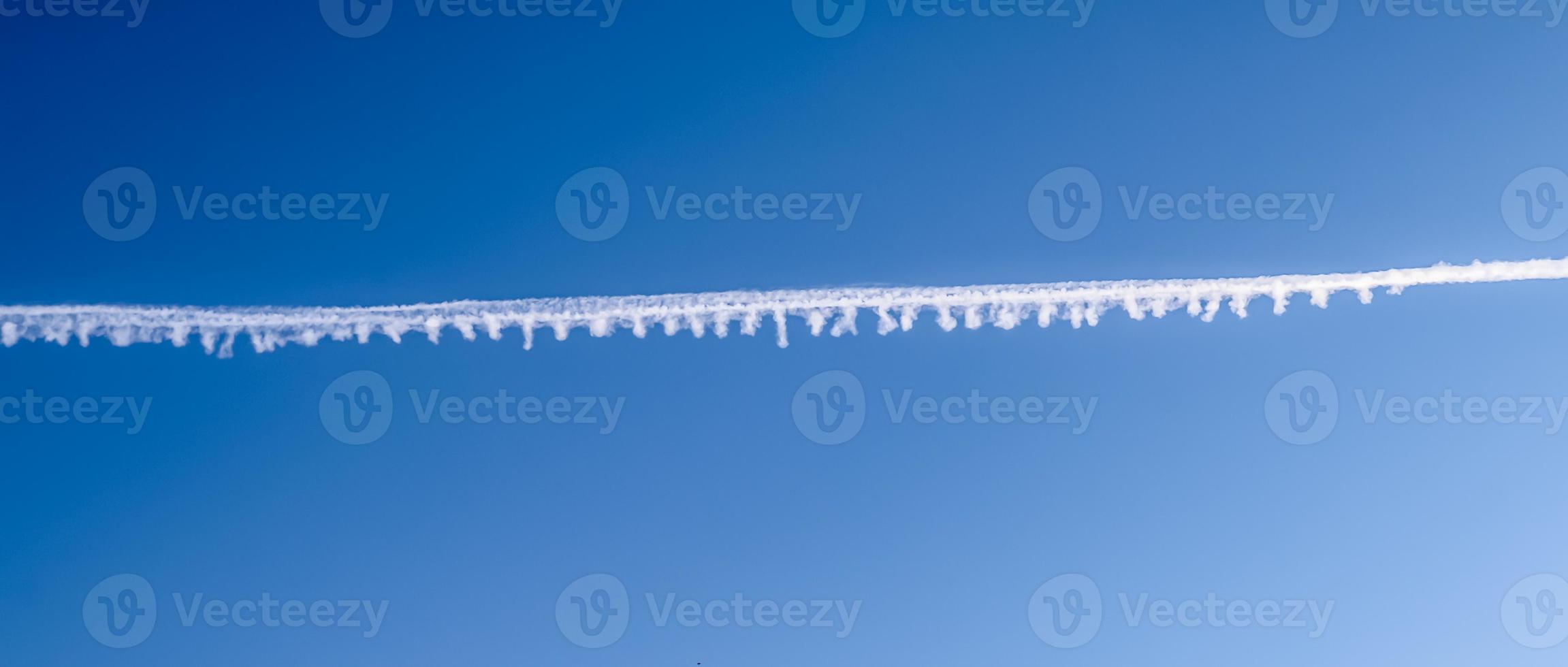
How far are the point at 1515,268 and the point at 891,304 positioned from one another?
45.4 ft

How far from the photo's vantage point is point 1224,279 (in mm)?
22359

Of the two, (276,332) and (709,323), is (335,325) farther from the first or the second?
(709,323)

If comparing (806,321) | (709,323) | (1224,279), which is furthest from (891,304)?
(1224,279)

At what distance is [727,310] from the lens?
22328 millimetres

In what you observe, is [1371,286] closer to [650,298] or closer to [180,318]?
[650,298]

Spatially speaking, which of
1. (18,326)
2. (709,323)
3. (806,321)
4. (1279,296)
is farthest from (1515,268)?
(18,326)

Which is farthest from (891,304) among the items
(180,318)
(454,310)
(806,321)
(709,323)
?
(180,318)

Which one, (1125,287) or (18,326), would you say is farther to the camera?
(1125,287)

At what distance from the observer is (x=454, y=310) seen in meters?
22.1

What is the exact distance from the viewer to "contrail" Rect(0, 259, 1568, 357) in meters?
21.6

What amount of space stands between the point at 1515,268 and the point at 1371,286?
3117 mm

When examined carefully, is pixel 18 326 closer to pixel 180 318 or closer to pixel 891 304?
pixel 180 318

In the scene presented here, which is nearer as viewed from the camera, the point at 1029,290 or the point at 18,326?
the point at 18,326

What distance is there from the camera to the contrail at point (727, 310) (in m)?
21.6
